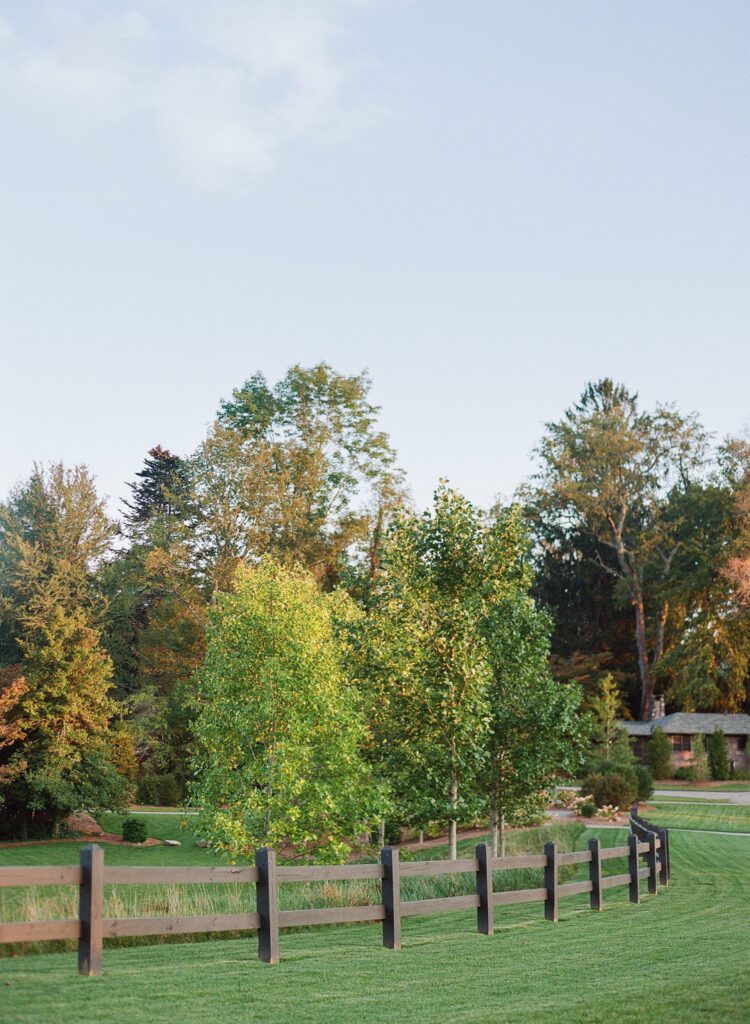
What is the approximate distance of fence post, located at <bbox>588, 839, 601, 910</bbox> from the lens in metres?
13.3

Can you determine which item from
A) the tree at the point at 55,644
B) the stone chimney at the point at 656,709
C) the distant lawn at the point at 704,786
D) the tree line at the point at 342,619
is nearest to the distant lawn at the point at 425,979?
the tree line at the point at 342,619

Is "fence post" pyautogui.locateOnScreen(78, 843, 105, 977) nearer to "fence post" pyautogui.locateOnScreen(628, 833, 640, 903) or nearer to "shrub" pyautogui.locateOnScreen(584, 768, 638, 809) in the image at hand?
"fence post" pyautogui.locateOnScreen(628, 833, 640, 903)

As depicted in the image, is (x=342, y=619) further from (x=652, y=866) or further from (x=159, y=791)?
(x=159, y=791)

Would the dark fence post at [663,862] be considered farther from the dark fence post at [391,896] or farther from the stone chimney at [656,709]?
the stone chimney at [656,709]

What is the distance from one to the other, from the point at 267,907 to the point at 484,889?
3.47 meters

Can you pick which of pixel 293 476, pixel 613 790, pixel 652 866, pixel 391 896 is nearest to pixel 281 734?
pixel 652 866

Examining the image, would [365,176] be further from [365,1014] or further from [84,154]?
[365,1014]

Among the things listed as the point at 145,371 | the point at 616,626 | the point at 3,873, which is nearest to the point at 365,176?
the point at 145,371

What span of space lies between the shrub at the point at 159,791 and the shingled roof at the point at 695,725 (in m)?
25.4

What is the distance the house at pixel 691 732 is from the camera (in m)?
55.8

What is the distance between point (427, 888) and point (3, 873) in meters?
11.4

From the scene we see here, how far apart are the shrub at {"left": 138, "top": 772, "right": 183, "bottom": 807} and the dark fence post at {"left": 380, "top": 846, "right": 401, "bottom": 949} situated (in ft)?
118

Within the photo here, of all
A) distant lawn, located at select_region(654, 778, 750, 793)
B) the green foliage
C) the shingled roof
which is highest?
the shingled roof

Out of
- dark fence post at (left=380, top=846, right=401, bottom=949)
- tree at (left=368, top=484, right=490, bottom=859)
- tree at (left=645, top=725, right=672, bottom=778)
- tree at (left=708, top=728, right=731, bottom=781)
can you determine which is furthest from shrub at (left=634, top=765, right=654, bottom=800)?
dark fence post at (left=380, top=846, right=401, bottom=949)
